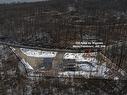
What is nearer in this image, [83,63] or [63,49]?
[83,63]

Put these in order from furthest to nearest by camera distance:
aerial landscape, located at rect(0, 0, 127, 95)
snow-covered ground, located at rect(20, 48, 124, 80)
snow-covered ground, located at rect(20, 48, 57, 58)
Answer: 1. snow-covered ground, located at rect(20, 48, 57, 58)
2. snow-covered ground, located at rect(20, 48, 124, 80)
3. aerial landscape, located at rect(0, 0, 127, 95)

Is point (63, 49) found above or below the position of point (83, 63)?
above

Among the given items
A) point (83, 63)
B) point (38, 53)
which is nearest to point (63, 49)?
point (38, 53)

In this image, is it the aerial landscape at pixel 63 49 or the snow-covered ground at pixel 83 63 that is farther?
the snow-covered ground at pixel 83 63

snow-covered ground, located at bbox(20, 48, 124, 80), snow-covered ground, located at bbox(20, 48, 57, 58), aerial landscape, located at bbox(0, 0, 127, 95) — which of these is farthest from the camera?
snow-covered ground, located at bbox(20, 48, 57, 58)

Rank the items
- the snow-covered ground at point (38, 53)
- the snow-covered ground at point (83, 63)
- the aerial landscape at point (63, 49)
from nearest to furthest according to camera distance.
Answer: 1. the aerial landscape at point (63, 49)
2. the snow-covered ground at point (83, 63)
3. the snow-covered ground at point (38, 53)

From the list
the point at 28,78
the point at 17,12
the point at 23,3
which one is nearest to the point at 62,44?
the point at 28,78

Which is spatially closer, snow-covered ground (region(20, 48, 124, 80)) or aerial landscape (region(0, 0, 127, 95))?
aerial landscape (region(0, 0, 127, 95))

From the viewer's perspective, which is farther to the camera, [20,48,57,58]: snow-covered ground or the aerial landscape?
[20,48,57,58]: snow-covered ground

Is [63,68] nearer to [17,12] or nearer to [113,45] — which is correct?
[113,45]

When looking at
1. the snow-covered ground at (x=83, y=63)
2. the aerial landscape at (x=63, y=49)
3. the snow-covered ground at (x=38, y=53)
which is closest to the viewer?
the aerial landscape at (x=63, y=49)

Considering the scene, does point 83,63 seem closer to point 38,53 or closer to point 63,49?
point 63,49
